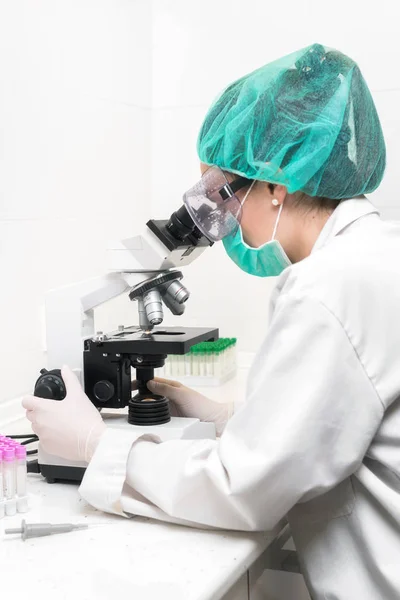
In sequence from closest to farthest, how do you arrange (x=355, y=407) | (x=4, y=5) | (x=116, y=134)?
(x=355, y=407)
(x=4, y=5)
(x=116, y=134)

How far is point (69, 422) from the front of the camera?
1292 mm

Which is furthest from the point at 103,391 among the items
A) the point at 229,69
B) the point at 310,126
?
the point at 229,69

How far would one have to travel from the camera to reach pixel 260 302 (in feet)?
7.80

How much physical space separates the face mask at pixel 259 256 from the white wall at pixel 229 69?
0.90 metres

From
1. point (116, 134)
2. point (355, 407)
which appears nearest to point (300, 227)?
point (355, 407)

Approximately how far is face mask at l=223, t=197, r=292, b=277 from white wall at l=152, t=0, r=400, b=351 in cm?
90

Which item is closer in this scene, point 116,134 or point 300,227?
point 300,227

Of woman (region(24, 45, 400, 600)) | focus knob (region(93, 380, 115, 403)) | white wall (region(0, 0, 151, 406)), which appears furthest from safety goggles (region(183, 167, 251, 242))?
white wall (region(0, 0, 151, 406))

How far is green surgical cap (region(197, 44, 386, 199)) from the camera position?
47.2 inches

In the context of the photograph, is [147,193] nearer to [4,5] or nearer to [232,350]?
[232,350]

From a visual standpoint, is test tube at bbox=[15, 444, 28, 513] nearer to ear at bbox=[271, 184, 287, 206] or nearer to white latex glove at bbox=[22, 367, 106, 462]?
white latex glove at bbox=[22, 367, 106, 462]

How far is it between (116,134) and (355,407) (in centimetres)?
156

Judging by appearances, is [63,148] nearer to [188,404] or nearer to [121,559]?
[188,404]

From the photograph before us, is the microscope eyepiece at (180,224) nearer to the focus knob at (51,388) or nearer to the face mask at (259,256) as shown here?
the face mask at (259,256)
